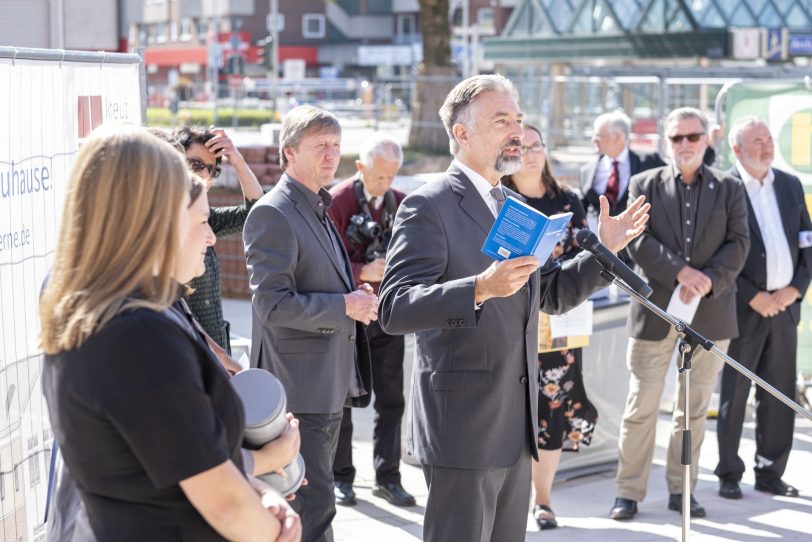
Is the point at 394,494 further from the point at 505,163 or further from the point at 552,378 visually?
the point at 505,163

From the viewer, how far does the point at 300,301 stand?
4562 mm

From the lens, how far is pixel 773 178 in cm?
684

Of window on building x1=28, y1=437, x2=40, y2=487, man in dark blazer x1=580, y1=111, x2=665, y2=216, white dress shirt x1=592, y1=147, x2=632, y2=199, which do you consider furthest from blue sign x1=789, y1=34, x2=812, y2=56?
window on building x1=28, y1=437, x2=40, y2=487

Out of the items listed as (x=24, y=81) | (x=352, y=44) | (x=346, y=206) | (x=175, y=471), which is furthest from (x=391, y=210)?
(x=352, y=44)

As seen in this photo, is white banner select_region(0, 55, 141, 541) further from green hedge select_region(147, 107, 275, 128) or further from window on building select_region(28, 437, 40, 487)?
green hedge select_region(147, 107, 275, 128)

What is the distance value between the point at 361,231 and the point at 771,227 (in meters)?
2.42

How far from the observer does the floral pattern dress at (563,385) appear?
616cm

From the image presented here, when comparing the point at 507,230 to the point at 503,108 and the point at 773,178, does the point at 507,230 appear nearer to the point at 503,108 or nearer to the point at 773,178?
the point at 503,108

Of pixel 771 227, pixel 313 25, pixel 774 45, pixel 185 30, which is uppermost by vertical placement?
pixel 313 25

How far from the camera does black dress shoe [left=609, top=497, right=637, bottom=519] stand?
20.5 ft

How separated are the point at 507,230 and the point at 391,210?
313cm

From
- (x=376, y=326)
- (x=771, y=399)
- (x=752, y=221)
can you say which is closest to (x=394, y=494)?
(x=376, y=326)

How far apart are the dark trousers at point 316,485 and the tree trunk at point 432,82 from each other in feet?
48.8

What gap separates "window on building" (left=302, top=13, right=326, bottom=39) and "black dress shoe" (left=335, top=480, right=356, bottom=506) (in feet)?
246
